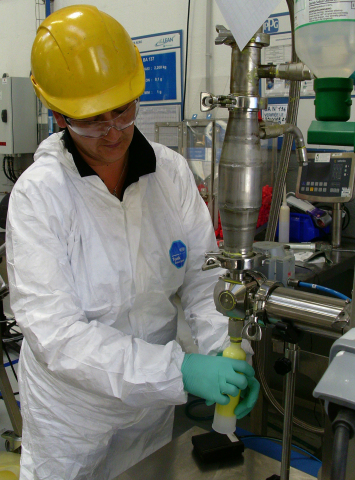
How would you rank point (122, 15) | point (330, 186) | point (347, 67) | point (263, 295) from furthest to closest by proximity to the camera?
point (122, 15)
point (330, 186)
point (263, 295)
point (347, 67)

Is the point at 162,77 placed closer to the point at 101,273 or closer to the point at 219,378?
the point at 101,273

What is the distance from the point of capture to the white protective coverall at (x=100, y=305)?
0.88m

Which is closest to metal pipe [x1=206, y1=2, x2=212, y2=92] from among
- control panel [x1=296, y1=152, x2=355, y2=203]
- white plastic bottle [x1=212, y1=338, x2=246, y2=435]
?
control panel [x1=296, y1=152, x2=355, y2=203]

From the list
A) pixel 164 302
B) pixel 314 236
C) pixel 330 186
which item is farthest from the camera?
pixel 314 236

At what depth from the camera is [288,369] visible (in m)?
0.71

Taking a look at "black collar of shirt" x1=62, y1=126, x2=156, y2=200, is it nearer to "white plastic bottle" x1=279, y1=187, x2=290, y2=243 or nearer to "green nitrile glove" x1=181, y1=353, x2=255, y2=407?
"green nitrile glove" x1=181, y1=353, x2=255, y2=407

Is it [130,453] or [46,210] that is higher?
[46,210]

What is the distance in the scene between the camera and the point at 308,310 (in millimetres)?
642

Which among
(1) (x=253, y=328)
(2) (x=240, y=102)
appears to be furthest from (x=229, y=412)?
(2) (x=240, y=102)

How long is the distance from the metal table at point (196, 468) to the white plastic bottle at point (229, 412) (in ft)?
0.37

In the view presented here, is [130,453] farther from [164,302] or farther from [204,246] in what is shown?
[204,246]

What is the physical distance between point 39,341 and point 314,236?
4.35ft

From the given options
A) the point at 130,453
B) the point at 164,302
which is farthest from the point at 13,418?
the point at 164,302

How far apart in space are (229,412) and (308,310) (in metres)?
0.29
